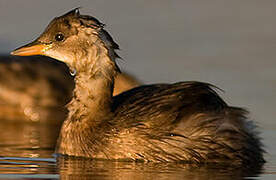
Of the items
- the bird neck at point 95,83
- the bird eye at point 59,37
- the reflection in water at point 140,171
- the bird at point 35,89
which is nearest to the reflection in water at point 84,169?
the reflection in water at point 140,171

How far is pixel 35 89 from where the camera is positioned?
1434cm

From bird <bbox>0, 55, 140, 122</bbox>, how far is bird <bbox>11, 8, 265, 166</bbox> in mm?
3604

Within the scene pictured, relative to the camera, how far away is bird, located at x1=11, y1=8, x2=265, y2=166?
31.5ft

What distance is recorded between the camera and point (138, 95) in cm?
1031

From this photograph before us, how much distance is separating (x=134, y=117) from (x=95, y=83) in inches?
28.3

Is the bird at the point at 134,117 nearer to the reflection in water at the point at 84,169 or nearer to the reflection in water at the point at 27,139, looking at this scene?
the reflection in water at the point at 84,169

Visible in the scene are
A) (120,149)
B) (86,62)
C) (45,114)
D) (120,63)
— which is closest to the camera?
(120,149)

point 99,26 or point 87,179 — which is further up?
point 99,26

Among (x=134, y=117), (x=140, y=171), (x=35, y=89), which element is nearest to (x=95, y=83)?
(x=134, y=117)

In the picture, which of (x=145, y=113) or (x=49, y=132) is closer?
(x=145, y=113)

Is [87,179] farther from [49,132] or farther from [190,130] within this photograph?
[49,132]

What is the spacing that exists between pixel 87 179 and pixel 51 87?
6202mm

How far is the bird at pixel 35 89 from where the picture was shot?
14133 mm

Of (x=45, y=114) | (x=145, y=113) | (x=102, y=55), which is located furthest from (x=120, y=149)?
(x=45, y=114)
